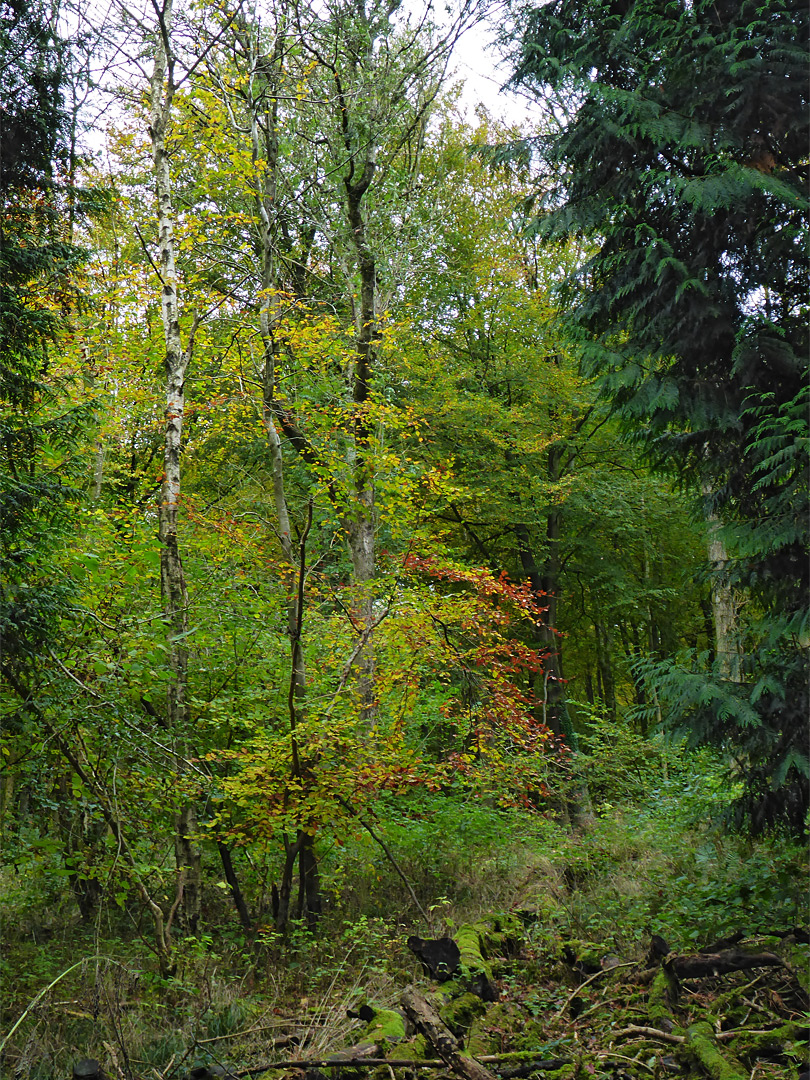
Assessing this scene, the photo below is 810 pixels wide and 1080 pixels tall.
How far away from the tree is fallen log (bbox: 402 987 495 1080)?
107 inches

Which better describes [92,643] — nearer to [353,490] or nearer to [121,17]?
[353,490]

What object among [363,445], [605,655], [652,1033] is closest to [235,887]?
[652,1033]

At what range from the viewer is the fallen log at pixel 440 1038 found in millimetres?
3924

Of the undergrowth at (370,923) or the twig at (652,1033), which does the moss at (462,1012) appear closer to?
the undergrowth at (370,923)

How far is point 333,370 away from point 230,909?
7549 mm

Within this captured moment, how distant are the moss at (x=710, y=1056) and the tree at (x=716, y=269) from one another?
1.81 m

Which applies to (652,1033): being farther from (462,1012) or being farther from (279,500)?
(279,500)

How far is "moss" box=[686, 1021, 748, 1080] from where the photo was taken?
11.8ft

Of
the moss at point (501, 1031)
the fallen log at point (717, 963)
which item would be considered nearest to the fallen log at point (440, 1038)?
the moss at point (501, 1031)

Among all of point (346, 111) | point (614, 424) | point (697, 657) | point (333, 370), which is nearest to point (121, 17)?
point (346, 111)

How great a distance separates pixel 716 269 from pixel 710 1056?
17.1 ft

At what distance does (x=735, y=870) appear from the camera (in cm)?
645

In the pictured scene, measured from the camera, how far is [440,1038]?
4.16m

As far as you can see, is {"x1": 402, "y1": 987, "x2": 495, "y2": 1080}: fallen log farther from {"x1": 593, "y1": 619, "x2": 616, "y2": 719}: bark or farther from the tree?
{"x1": 593, "y1": 619, "x2": 616, "y2": 719}: bark
